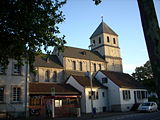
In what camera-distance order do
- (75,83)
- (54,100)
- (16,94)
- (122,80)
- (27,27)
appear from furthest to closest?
(122,80), (75,83), (54,100), (16,94), (27,27)

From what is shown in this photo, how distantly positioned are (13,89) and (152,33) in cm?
2747

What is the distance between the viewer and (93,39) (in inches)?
2842

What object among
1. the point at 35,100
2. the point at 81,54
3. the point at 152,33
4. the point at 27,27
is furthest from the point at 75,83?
the point at 152,33

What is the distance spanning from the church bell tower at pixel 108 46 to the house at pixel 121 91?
20809mm

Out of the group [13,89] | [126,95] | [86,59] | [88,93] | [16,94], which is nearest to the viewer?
[13,89]

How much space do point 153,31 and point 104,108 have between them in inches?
1517

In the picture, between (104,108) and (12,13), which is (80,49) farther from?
(12,13)

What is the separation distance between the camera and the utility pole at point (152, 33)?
12.1 ft

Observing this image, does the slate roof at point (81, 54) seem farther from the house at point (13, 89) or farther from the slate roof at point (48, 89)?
the house at point (13, 89)

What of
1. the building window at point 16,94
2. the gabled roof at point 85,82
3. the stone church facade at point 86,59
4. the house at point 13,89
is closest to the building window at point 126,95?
the gabled roof at point 85,82

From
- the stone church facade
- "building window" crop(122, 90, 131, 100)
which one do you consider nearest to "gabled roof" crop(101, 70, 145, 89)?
"building window" crop(122, 90, 131, 100)

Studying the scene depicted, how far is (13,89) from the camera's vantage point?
28.8m

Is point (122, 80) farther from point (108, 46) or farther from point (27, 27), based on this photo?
point (27, 27)

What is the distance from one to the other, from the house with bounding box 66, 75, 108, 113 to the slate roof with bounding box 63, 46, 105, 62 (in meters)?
17.3
